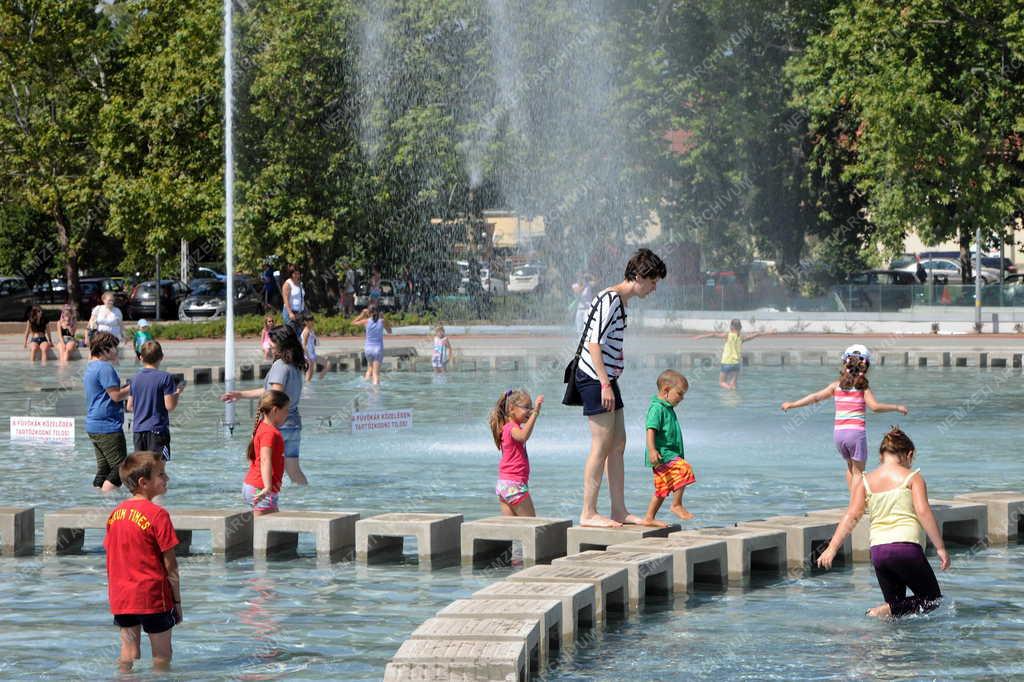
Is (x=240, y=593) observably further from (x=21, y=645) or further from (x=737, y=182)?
(x=737, y=182)

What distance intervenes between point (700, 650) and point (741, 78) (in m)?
48.7

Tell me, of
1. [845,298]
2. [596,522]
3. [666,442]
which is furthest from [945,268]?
[596,522]

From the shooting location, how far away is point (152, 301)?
2320 inches

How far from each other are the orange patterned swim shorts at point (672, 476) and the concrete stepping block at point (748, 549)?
2.35 feet

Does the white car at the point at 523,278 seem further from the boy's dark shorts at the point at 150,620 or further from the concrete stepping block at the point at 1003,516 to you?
the boy's dark shorts at the point at 150,620

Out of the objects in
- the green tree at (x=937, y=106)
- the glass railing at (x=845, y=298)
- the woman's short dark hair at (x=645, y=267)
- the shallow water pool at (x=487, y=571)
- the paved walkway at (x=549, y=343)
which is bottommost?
the shallow water pool at (x=487, y=571)

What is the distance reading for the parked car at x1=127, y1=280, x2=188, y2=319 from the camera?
58.9 metres

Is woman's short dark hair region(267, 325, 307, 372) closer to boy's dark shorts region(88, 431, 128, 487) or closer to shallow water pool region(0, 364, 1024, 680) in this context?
shallow water pool region(0, 364, 1024, 680)

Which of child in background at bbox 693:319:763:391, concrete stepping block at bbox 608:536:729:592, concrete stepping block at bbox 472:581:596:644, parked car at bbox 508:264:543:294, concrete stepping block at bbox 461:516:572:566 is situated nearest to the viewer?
concrete stepping block at bbox 472:581:596:644

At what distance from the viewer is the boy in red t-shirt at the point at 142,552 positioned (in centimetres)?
870

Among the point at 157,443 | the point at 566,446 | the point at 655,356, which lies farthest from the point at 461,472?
the point at 655,356

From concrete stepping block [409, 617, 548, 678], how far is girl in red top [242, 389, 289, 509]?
4.07 metres

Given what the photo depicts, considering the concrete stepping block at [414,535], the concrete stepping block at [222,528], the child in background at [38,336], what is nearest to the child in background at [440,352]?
the child in background at [38,336]

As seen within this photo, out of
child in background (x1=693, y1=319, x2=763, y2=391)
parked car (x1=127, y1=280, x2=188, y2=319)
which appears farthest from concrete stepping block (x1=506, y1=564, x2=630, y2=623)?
parked car (x1=127, y1=280, x2=188, y2=319)
